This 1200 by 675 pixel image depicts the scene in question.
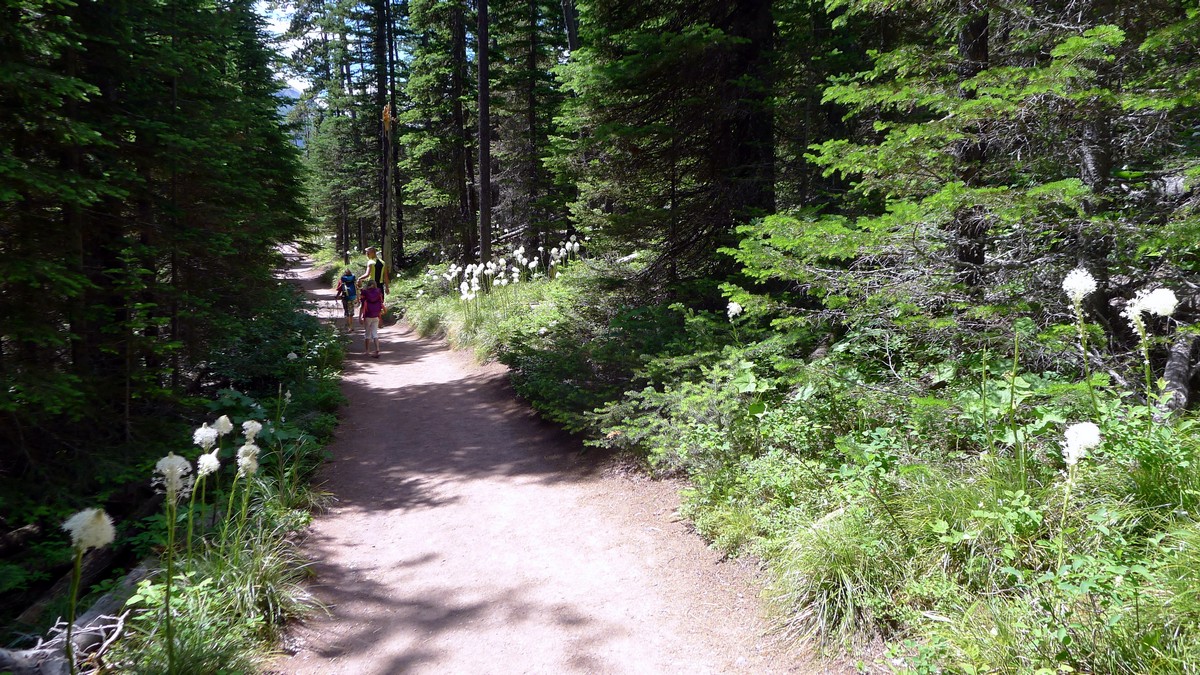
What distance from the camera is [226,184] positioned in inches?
254

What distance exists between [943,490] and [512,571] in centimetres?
287

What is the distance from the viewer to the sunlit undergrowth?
240 cm

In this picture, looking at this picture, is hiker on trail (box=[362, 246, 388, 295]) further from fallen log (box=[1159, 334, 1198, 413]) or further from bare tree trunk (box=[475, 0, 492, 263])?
fallen log (box=[1159, 334, 1198, 413])

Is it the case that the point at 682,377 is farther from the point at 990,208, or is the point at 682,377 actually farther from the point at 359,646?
the point at 359,646

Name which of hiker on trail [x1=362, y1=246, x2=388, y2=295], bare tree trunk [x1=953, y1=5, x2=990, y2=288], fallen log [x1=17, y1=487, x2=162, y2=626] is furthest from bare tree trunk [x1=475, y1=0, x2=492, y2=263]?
bare tree trunk [x1=953, y1=5, x2=990, y2=288]

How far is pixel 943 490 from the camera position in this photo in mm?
3275

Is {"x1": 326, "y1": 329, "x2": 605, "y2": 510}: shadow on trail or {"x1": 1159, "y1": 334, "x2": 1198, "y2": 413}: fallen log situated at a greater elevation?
{"x1": 1159, "y1": 334, "x2": 1198, "y2": 413}: fallen log

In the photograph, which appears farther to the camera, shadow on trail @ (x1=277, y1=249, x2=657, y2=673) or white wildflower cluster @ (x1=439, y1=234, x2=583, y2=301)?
white wildflower cluster @ (x1=439, y1=234, x2=583, y2=301)

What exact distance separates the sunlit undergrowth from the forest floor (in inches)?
14.6

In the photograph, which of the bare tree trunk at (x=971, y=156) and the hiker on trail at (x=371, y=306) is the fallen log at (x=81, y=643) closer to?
the bare tree trunk at (x=971, y=156)

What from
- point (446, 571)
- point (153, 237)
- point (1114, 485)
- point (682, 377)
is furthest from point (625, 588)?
point (153, 237)

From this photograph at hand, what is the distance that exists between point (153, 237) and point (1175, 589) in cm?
765

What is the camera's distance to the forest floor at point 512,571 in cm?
343

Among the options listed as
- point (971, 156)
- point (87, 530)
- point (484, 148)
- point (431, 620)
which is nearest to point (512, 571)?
point (431, 620)
